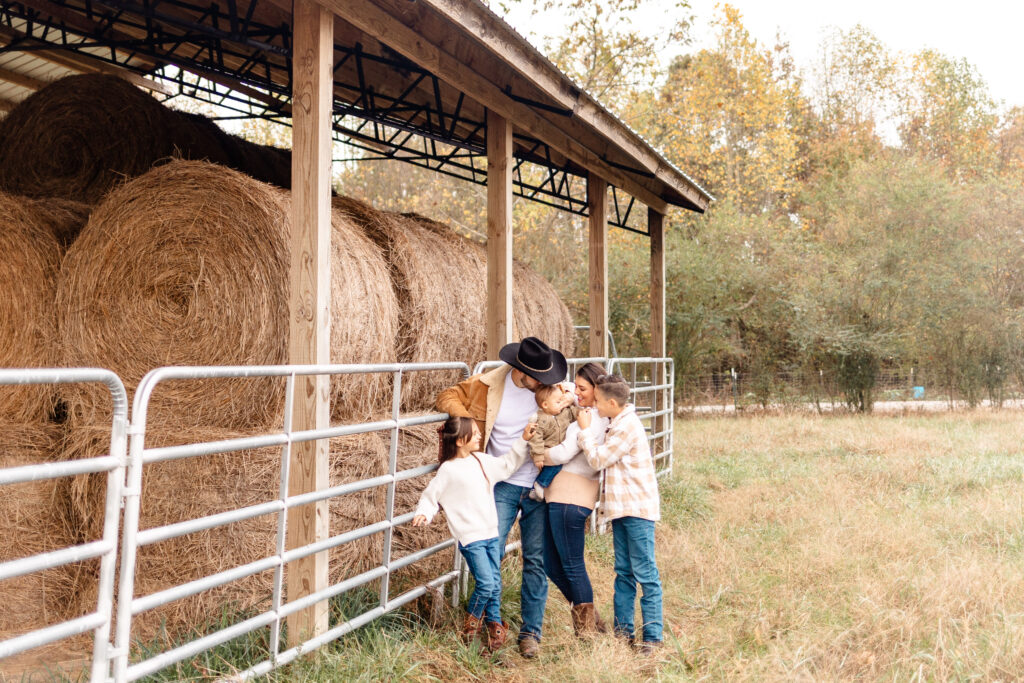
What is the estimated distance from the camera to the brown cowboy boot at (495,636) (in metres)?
4.07

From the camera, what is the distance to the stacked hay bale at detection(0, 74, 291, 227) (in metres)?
6.05

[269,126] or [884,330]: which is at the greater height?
[269,126]

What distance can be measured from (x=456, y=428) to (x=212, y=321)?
4.46 ft

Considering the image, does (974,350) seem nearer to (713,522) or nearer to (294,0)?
(713,522)

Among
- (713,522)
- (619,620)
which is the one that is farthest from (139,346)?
(713,522)

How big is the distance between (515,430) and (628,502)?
2.11ft

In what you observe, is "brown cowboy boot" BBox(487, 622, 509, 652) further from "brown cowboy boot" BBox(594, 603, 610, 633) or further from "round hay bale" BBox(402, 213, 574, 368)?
"round hay bale" BBox(402, 213, 574, 368)

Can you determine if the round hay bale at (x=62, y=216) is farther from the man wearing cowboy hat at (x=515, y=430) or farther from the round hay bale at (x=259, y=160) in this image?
the man wearing cowboy hat at (x=515, y=430)

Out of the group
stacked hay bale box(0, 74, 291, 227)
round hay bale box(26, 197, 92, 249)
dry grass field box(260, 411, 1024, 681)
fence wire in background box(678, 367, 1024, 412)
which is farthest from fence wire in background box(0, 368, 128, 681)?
fence wire in background box(678, 367, 1024, 412)

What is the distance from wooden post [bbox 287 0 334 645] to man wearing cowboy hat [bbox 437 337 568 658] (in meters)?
0.77

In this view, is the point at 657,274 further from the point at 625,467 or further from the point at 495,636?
the point at 495,636

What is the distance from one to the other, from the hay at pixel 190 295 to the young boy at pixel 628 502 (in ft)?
4.59

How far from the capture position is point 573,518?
435cm

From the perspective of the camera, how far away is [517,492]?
4469 millimetres
